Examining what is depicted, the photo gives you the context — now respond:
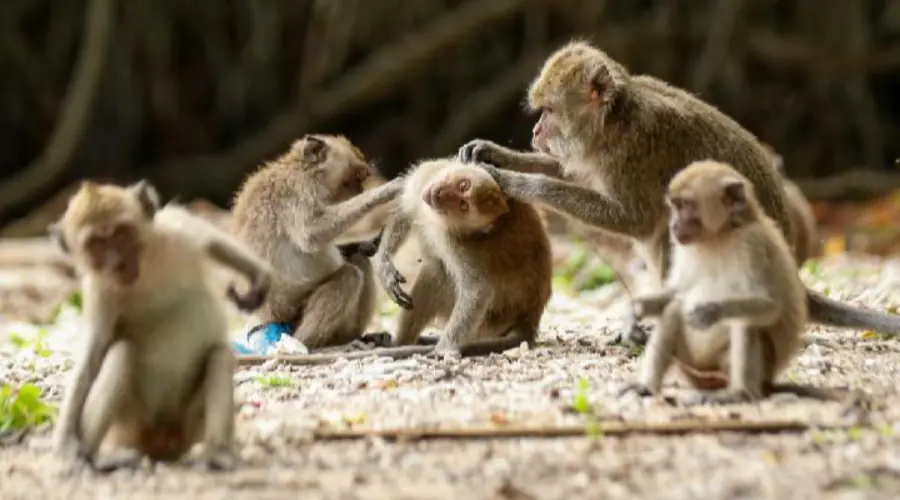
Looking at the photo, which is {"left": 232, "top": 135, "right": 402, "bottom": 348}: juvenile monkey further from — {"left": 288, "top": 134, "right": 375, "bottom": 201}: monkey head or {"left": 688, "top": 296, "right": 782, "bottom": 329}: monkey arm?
{"left": 688, "top": 296, "right": 782, "bottom": 329}: monkey arm

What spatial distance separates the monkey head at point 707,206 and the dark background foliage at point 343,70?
499 inches

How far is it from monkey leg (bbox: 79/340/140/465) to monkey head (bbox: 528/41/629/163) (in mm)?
3302

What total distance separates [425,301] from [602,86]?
1.63 metres

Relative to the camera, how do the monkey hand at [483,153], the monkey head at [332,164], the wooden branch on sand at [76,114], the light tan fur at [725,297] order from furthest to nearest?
the wooden branch on sand at [76,114]
the monkey head at [332,164]
the monkey hand at [483,153]
the light tan fur at [725,297]

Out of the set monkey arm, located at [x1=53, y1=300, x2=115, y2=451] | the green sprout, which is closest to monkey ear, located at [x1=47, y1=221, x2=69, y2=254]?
monkey arm, located at [x1=53, y1=300, x2=115, y2=451]

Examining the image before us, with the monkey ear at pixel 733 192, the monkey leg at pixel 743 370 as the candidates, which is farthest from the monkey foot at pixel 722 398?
the monkey ear at pixel 733 192

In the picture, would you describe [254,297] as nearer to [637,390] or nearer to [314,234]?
[637,390]

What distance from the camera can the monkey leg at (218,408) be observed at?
516 centimetres

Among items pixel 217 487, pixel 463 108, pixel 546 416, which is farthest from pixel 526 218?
pixel 463 108

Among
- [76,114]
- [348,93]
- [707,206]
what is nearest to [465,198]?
[707,206]

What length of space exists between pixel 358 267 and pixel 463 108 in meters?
10.9

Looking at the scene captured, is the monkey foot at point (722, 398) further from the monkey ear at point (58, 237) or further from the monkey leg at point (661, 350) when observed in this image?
the monkey ear at point (58, 237)

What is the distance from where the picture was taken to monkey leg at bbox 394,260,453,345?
8.08 meters

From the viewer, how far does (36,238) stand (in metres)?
16.5
